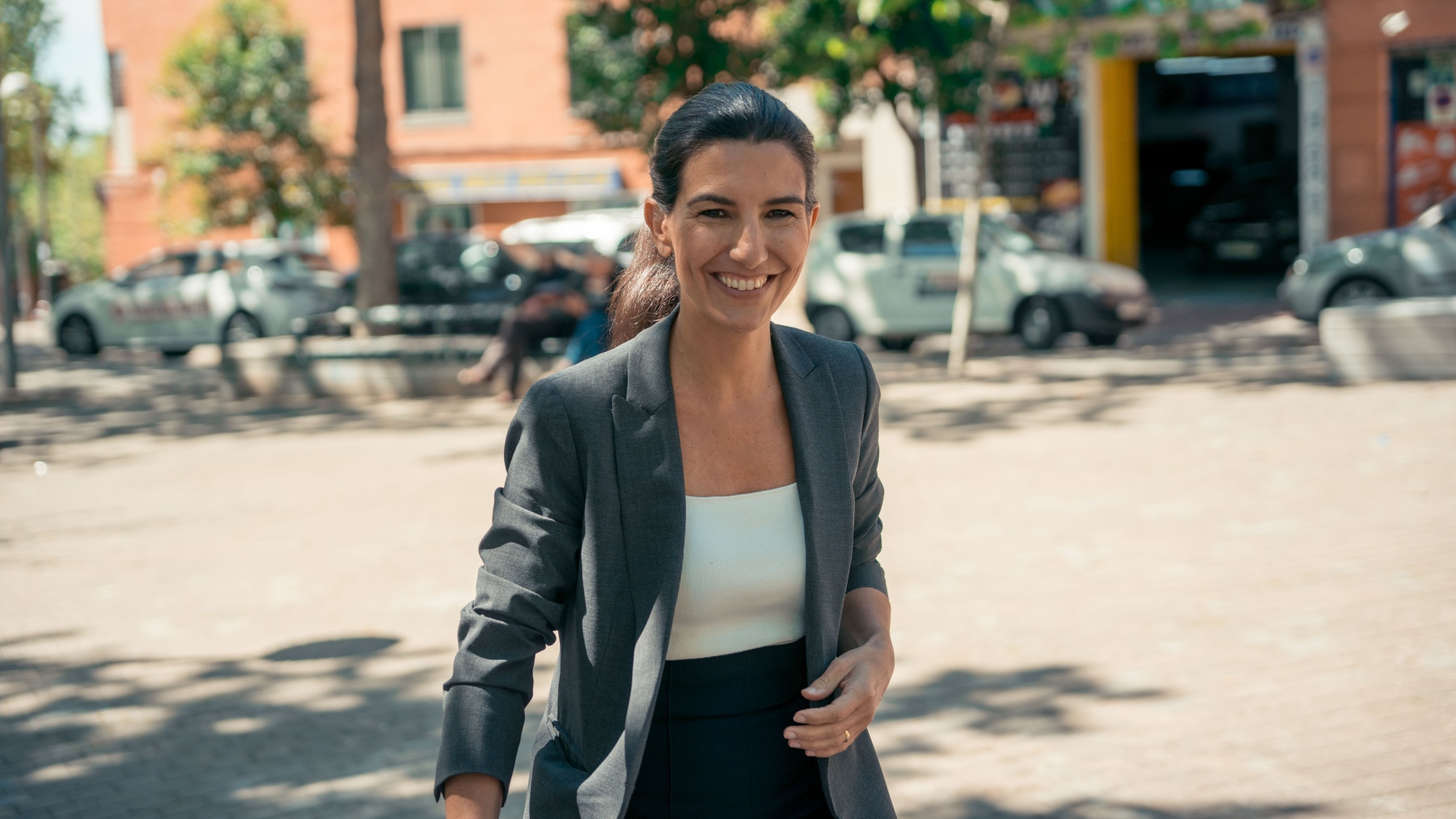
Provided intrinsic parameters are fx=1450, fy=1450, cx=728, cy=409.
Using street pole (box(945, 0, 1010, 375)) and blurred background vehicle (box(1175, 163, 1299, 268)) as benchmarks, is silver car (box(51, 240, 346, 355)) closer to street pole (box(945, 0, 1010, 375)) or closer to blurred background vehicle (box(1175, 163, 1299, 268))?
street pole (box(945, 0, 1010, 375))

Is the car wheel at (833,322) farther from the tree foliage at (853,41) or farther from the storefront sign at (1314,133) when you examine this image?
the storefront sign at (1314,133)

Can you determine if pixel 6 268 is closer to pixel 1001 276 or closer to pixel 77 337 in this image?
pixel 77 337

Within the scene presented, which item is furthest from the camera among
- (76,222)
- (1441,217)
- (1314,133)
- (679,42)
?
(76,222)

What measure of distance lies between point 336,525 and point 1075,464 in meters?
4.83

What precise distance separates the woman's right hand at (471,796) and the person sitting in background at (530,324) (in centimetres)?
1253

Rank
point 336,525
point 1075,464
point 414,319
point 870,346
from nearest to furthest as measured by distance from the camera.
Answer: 1. point 336,525
2. point 1075,464
3. point 414,319
4. point 870,346

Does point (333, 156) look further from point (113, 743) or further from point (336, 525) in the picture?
point (113, 743)

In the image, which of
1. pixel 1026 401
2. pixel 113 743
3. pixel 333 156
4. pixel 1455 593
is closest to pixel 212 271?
pixel 333 156

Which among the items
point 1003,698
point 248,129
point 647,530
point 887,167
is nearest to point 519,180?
point 248,129

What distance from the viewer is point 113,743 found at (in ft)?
17.0

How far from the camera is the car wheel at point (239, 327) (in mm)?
21250

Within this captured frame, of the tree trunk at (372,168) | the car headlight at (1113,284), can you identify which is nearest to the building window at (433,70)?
the tree trunk at (372,168)

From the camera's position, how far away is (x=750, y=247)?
6.57 ft

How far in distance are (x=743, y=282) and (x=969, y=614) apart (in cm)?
461
